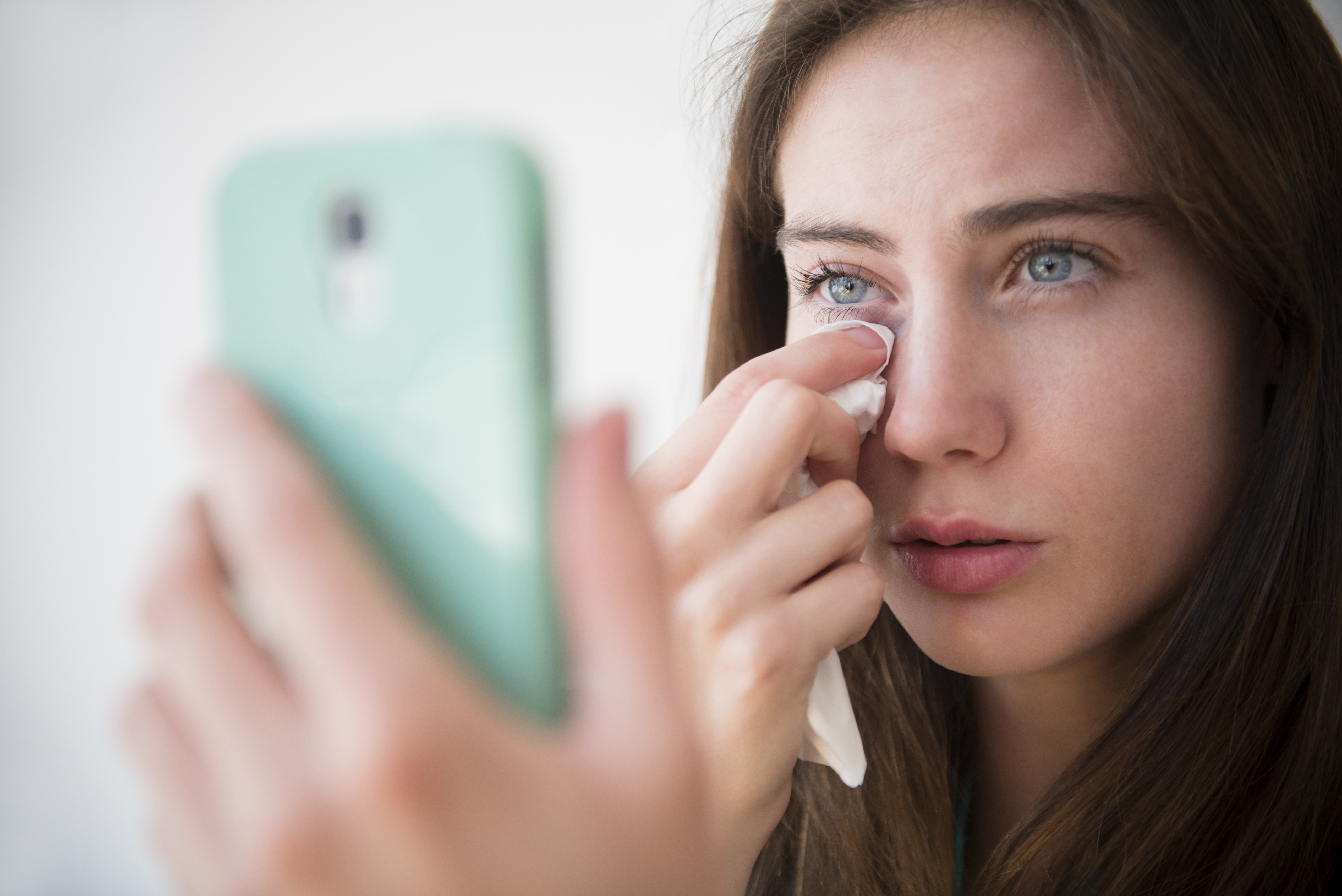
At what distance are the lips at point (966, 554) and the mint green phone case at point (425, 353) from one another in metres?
0.73

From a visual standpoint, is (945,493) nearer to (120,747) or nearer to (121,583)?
(120,747)

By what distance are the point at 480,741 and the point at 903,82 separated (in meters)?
0.94

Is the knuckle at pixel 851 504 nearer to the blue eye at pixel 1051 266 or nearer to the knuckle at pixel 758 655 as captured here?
the knuckle at pixel 758 655

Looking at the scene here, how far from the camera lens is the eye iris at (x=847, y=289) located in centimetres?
107

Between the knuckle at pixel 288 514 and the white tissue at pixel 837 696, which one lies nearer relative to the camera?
the knuckle at pixel 288 514

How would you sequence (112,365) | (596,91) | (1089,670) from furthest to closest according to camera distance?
(112,365), (596,91), (1089,670)

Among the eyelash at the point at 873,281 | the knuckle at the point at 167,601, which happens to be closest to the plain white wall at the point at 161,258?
the eyelash at the point at 873,281

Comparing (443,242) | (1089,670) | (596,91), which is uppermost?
(596,91)

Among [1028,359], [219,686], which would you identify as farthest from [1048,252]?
[219,686]

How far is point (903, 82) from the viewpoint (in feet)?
3.13

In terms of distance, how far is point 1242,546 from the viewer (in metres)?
0.94

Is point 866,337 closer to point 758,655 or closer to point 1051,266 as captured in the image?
point 1051,266

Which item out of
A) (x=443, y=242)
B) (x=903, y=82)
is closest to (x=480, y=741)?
(x=443, y=242)

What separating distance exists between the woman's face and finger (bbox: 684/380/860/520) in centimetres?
25
